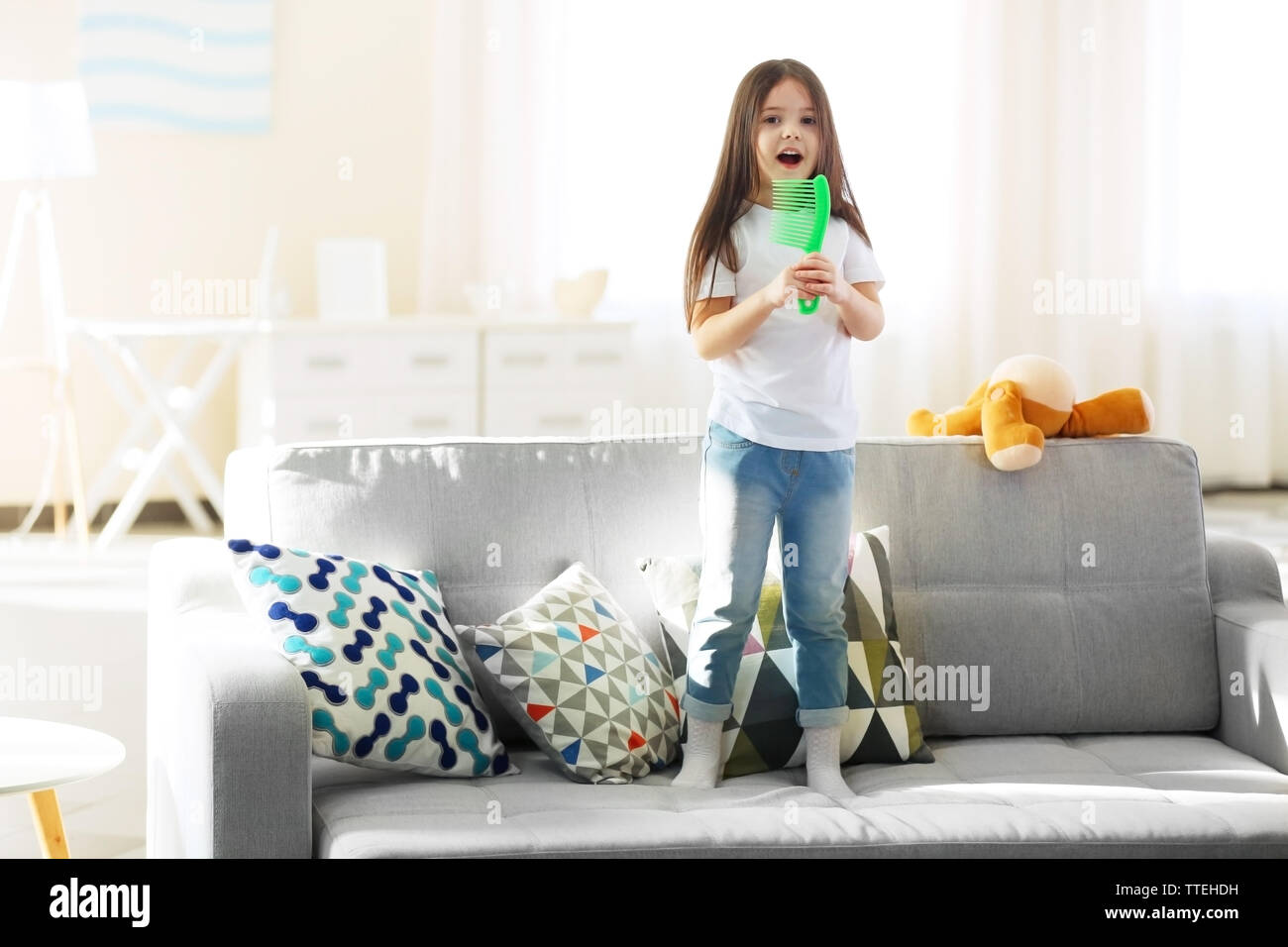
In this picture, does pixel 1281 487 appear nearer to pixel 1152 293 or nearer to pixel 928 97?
pixel 1152 293

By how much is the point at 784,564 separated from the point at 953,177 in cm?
387

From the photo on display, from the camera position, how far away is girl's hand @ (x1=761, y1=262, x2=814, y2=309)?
187 cm

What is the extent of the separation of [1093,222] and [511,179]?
218cm

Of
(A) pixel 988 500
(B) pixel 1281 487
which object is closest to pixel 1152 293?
(B) pixel 1281 487

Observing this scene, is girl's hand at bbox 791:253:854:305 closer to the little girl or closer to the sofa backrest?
the little girl

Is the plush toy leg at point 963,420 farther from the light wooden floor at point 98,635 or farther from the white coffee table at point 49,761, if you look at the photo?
the light wooden floor at point 98,635

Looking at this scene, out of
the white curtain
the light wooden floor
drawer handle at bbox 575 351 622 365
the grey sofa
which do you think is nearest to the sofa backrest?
the grey sofa

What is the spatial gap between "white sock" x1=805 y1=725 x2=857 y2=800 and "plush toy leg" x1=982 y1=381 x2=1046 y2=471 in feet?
1.65

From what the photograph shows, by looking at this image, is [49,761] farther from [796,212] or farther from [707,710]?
[796,212]

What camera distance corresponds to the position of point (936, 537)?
7.14 feet

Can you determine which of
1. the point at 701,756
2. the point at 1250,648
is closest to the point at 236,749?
the point at 701,756

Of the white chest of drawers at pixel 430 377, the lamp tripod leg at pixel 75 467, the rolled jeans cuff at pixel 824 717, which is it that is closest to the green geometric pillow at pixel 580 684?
the rolled jeans cuff at pixel 824 717

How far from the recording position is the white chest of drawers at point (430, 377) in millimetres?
4680

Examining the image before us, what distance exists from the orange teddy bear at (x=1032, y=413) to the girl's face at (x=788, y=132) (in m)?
0.47
